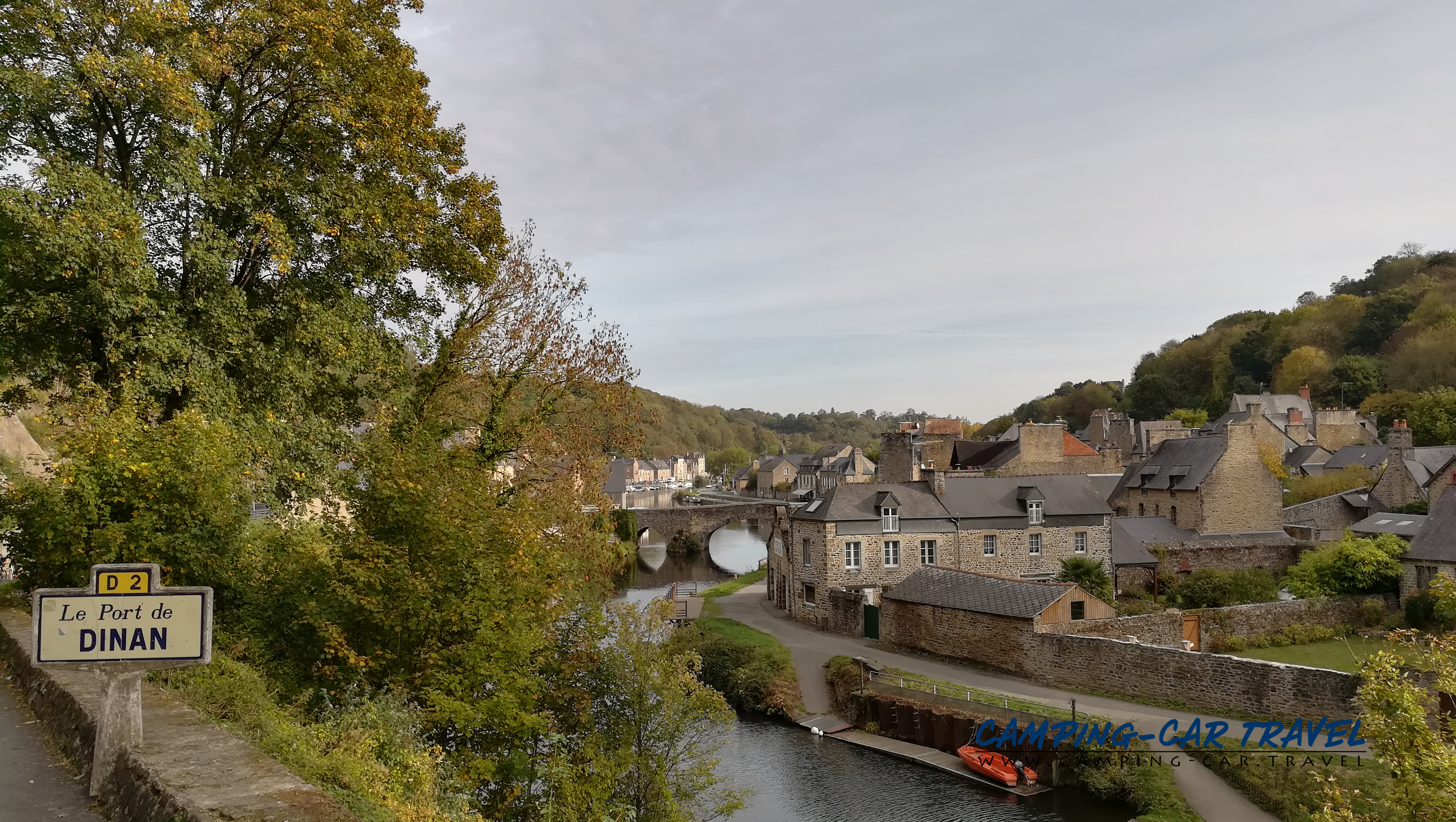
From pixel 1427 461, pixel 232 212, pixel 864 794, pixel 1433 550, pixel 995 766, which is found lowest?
pixel 864 794

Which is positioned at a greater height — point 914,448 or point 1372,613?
point 914,448

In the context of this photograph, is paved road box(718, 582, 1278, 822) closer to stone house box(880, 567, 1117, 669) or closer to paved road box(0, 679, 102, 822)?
stone house box(880, 567, 1117, 669)

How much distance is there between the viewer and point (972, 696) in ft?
76.4

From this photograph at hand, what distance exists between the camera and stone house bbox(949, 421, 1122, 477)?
49781mm

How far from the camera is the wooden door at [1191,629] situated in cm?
2675

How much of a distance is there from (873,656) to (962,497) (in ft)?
29.0

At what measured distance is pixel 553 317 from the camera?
50.9 ft

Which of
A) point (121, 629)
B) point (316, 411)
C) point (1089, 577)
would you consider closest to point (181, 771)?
point (121, 629)

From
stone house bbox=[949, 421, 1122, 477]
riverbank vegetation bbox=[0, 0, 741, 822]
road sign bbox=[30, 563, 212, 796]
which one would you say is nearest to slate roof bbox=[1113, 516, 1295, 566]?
stone house bbox=[949, 421, 1122, 477]

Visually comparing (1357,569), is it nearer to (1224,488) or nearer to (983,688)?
(1224,488)

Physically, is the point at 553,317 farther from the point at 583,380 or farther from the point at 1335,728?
the point at 1335,728

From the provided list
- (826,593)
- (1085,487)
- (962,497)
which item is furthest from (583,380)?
(1085,487)

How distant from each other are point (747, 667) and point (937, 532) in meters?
10.1

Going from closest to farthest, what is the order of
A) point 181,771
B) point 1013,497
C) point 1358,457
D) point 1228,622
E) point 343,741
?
point 181,771 → point 343,741 → point 1228,622 → point 1013,497 → point 1358,457
